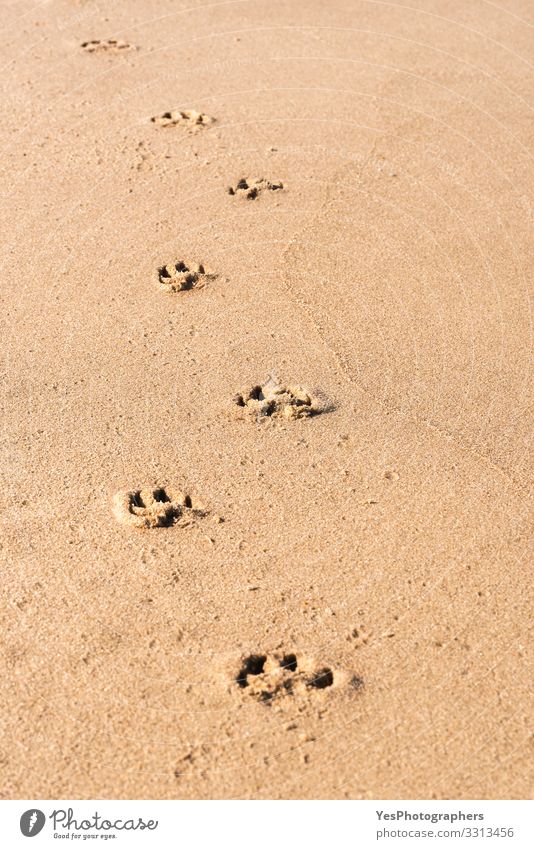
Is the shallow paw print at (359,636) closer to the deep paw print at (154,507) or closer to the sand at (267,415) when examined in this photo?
the sand at (267,415)

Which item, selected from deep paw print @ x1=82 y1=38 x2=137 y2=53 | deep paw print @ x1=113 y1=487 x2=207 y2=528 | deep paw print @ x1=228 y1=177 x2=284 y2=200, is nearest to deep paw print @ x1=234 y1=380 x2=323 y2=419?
deep paw print @ x1=113 y1=487 x2=207 y2=528

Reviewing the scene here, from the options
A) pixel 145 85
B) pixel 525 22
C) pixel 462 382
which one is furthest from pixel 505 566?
pixel 525 22

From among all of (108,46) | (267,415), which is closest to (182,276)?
(267,415)

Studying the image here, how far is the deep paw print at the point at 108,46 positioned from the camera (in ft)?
23.6

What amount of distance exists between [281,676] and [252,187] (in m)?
3.33

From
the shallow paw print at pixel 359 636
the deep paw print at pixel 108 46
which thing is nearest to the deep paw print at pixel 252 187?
the deep paw print at pixel 108 46

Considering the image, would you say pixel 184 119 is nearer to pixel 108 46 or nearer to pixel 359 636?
pixel 108 46

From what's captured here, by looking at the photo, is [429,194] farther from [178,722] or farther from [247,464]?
[178,722]

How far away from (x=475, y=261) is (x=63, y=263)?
2.18 m

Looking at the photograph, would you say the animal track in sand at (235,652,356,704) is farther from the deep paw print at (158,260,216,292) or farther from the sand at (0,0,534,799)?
the deep paw print at (158,260,216,292)

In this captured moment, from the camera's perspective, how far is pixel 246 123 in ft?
20.7

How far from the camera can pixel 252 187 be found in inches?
226

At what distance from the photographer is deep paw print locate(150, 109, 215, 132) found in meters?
6.31

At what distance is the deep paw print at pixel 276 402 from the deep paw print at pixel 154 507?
0.59 m
